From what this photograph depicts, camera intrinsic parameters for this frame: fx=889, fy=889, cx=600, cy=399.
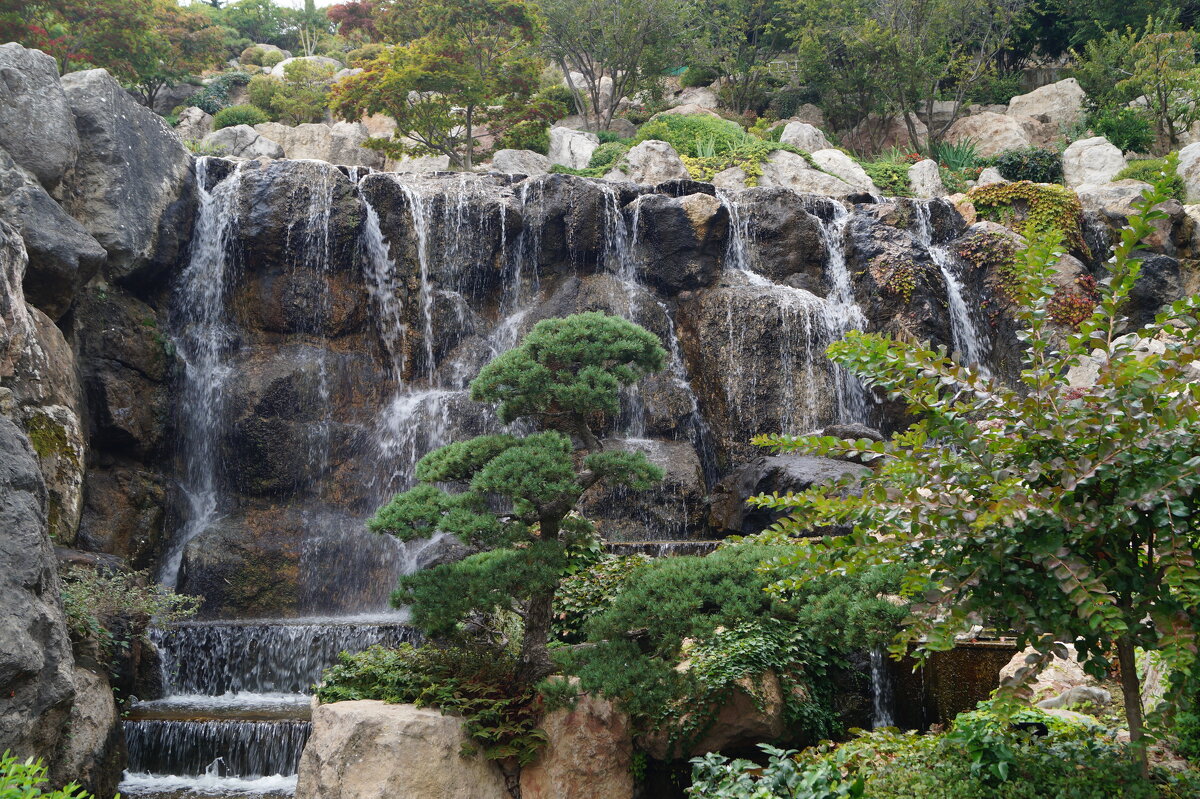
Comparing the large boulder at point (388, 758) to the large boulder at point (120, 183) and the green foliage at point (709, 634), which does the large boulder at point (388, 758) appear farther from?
the large boulder at point (120, 183)

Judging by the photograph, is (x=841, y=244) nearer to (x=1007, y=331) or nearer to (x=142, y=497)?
(x=1007, y=331)

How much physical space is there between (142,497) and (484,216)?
7.43 m

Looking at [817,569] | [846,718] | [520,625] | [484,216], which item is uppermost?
[484,216]

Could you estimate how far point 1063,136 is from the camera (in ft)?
90.6

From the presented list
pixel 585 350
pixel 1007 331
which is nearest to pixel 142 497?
pixel 585 350

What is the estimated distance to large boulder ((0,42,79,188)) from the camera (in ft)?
38.9

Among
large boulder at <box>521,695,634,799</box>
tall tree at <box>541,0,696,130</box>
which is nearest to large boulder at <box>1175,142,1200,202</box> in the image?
tall tree at <box>541,0,696,130</box>

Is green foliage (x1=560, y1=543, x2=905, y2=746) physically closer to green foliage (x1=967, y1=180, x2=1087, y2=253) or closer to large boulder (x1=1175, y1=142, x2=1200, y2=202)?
green foliage (x1=967, y1=180, x2=1087, y2=253)

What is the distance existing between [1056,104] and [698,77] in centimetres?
1247

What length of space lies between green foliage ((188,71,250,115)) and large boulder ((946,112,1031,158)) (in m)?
24.6

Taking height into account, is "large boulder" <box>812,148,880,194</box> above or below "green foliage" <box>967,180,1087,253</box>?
above

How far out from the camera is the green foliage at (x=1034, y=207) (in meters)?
18.8

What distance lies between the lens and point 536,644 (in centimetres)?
679

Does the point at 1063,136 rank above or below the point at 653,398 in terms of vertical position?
above
